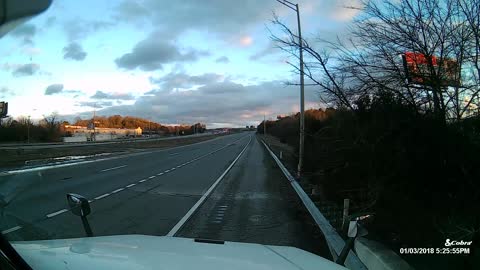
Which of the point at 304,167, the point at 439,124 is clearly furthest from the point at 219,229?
the point at 304,167

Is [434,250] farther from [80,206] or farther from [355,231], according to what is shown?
[80,206]

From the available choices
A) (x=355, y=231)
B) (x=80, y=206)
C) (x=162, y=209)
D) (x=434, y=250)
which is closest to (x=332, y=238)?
(x=434, y=250)

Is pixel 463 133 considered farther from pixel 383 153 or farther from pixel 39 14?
pixel 39 14

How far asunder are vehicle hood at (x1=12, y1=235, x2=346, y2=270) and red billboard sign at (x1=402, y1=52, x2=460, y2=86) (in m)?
7.37

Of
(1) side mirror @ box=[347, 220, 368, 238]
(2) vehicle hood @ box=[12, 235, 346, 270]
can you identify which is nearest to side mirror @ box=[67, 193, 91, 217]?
(2) vehicle hood @ box=[12, 235, 346, 270]

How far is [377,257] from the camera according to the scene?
5402mm

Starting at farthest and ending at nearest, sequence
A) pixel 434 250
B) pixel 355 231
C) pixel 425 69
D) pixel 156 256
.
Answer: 1. pixel 425 69
2. pixel 434 250
3. pixel 355 231
4. pixel 156 256

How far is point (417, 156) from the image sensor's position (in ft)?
30.5

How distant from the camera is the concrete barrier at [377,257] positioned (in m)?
5.06

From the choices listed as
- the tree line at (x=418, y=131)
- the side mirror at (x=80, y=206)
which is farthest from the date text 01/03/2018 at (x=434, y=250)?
the side mirror at (x=80, y=206)

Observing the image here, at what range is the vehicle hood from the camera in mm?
2926

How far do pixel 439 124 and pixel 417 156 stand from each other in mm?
736

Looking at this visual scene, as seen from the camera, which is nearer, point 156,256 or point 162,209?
point 156,256

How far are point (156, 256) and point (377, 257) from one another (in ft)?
9.73
